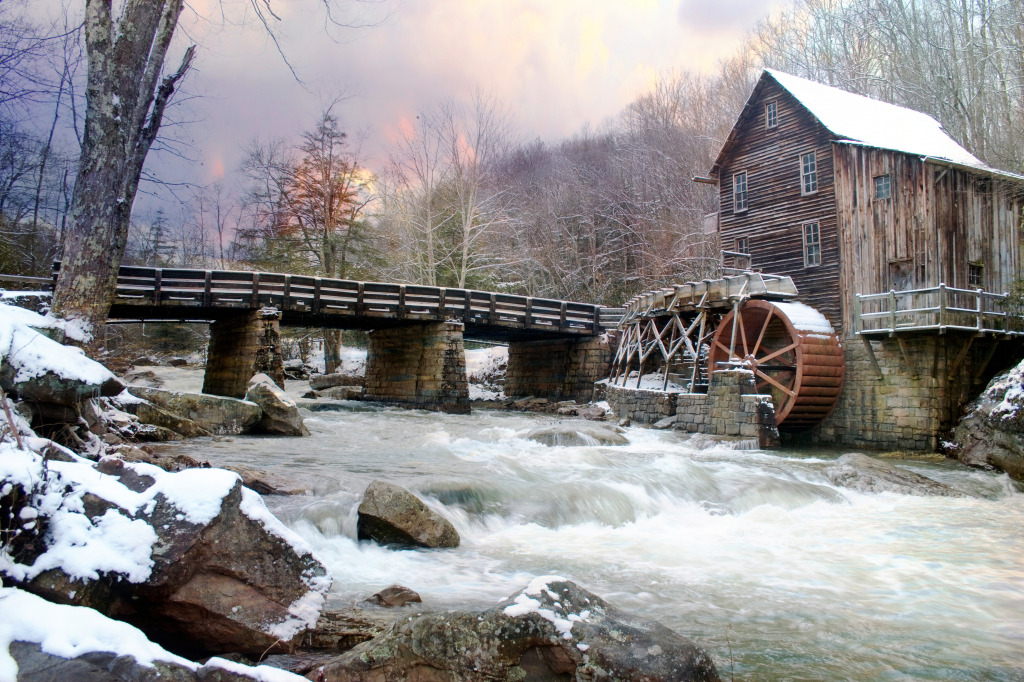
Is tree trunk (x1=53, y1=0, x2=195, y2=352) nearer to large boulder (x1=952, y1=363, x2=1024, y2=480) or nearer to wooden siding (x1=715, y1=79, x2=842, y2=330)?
large boulder (x1=952, y1=363, x2=1024, y2=480)

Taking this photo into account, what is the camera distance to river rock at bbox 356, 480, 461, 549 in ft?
19.4

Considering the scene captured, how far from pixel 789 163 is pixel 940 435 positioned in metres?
8.78

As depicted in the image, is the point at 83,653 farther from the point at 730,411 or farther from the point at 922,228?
the point at 922,228

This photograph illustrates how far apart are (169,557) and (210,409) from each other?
9985mm

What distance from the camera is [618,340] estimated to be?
26094 millimetres

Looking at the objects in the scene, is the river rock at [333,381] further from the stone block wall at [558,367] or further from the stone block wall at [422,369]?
the stone block wall at [558,367]

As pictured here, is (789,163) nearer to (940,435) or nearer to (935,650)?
(940,435)

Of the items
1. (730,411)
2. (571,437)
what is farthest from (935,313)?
(571,437)

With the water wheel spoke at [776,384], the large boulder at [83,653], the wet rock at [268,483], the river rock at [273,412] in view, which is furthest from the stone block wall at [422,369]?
the large boulder at [83,653]

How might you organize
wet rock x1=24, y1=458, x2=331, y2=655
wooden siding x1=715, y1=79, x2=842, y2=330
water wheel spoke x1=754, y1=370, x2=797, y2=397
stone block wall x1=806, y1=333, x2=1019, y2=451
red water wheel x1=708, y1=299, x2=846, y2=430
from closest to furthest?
1. wet rock x1=24, y1=458, x2=331, y2=655
2. stone block wall x1=806, y1=333, x2=1019, y2=451
3. red water wheel x1=708, y1=299, x2=846, y2=430
4. water wheel spoke x1=754, y1=370, x2=797, y2=397
5. wooden siding x1=715, y1=79, x2=842, y2=330

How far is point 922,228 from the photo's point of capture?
1602 centimetres

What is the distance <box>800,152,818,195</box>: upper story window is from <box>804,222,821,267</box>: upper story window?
953 mm

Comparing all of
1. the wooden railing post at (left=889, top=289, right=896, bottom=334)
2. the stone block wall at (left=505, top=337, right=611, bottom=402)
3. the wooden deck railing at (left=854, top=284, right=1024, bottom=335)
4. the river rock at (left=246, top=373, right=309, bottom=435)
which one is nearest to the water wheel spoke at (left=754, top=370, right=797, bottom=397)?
the wooden deck railing at (left=854, top=284, right=1024, bottom=335)

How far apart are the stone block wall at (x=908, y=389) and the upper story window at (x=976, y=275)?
1624 millimetres
